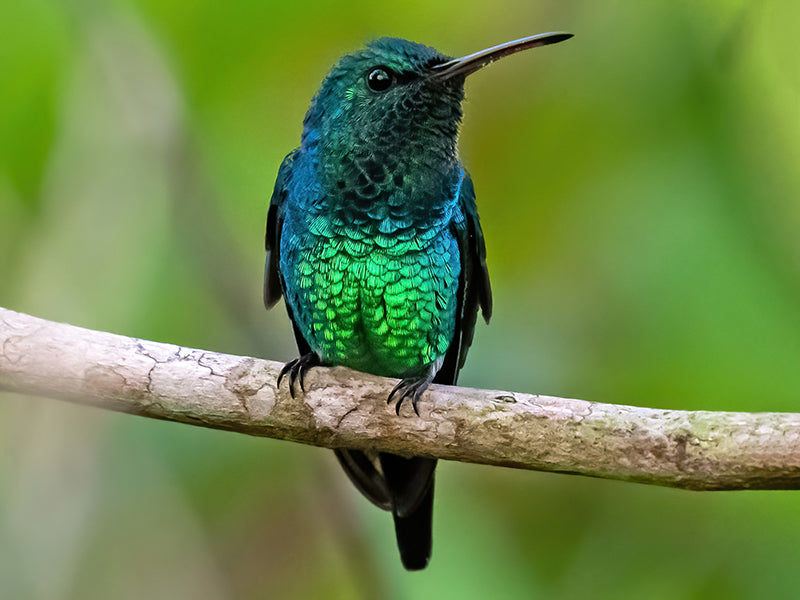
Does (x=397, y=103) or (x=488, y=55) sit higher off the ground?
(x=488, y=55)

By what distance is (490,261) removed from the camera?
10.3ft

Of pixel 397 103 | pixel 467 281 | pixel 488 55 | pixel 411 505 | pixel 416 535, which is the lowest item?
pixel 416 535

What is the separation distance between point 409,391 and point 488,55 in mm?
1104

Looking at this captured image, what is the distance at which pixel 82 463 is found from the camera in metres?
2.95

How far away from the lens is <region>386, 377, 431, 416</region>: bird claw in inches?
93.4

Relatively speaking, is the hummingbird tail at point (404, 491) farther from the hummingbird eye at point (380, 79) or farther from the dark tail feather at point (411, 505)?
Answer: the hummingbird eye at point (380, 79)

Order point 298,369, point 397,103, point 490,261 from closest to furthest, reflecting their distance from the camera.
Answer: point 298,369 → point 397,103 → point 490,261

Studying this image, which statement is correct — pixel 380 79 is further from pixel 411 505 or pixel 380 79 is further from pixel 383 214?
pixel 411 505

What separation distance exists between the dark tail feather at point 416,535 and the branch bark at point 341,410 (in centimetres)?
72

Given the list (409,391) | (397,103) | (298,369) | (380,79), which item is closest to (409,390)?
(409,391)

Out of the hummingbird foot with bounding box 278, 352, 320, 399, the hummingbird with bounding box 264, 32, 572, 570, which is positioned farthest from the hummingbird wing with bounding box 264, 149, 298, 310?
the hummingbird foot with bounding box 278, 352, 320, 399

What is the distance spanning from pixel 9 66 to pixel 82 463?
4.70 ft

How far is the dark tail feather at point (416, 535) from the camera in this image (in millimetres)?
2980

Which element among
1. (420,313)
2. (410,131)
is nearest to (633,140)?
(410,131)
